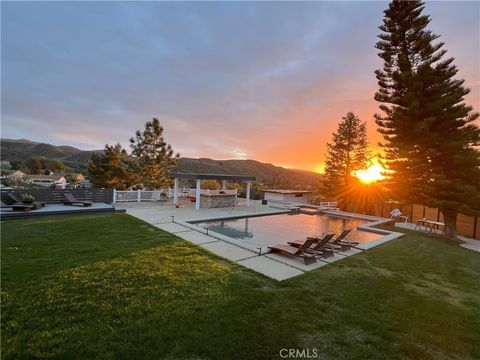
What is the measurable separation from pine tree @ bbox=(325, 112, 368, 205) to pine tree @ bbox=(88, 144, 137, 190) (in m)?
16.8

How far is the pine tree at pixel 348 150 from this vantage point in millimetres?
20578

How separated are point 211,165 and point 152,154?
1312 inches

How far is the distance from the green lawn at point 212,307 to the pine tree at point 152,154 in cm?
1418

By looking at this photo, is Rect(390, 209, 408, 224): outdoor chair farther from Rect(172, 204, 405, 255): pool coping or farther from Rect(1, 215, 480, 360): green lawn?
Rect(1, 215, 480, 360): green lawn

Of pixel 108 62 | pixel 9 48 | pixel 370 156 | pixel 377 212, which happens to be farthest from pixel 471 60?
pixel 9 48

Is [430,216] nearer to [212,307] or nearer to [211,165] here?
[212,307]

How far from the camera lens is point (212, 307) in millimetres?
3482

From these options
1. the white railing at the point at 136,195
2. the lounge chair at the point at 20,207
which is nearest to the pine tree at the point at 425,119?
the white railing at the point at 136,195

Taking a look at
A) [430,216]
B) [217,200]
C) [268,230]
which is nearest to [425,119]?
[430,216]

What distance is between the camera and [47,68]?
11555 millimetres

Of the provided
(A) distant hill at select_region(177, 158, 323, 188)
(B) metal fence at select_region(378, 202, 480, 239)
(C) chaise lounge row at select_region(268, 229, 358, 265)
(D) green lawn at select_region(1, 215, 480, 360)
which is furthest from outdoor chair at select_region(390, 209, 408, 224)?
(A) distant hill at select_region(177, 158, 323, 188)

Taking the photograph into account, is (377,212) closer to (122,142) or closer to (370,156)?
(370,156)

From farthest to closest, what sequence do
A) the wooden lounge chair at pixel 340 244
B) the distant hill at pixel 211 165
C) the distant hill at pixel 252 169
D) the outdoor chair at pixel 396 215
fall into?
the distant hill at pixel 252 169 < the distant hill at pixel 211 165 < the outdoor chair at pixel 396 215 < the wooden lounge chair at pixel 340 244

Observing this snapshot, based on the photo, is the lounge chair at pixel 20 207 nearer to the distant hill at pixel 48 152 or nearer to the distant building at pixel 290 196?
the distant building at pixel 290 196
